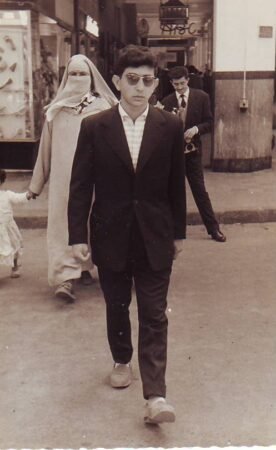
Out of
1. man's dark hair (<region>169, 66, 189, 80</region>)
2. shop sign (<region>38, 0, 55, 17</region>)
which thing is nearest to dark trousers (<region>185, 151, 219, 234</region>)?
man's dark hair (<region>169, 66, 189, 80</region>)

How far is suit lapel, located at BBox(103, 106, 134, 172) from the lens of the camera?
13.2 feet

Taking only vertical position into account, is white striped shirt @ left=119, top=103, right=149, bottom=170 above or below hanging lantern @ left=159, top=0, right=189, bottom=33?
below

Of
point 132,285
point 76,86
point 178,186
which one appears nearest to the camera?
point 178,186

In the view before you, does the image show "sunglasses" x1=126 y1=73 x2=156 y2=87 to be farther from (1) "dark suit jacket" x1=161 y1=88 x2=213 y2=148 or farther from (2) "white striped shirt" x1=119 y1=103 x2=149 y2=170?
(1) "dark suit jacket" x1=161 y1=88 x2=213 y2=148

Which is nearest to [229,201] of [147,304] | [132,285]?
[132,285]

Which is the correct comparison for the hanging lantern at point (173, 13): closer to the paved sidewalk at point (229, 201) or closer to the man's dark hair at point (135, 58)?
the paved sidewalk at point (229, 201)

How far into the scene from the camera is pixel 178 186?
4164 millimetres

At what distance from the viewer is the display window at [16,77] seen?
11352mm

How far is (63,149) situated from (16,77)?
568 cm

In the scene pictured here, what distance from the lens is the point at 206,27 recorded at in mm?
29125

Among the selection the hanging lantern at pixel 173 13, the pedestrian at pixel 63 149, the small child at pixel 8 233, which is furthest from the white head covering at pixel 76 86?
the hanging lantern at pixel 173 13

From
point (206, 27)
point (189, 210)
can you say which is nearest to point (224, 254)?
point (189, 210)

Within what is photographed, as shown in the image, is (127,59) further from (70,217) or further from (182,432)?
(182,432)

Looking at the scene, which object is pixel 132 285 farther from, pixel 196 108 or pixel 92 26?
pixel 92 26
